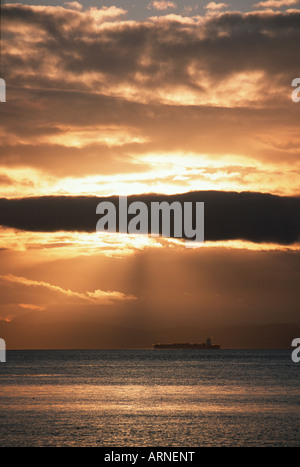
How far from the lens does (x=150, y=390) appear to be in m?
130

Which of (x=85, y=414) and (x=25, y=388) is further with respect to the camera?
Answer: (x=25, y=388)

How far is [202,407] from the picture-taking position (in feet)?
318
